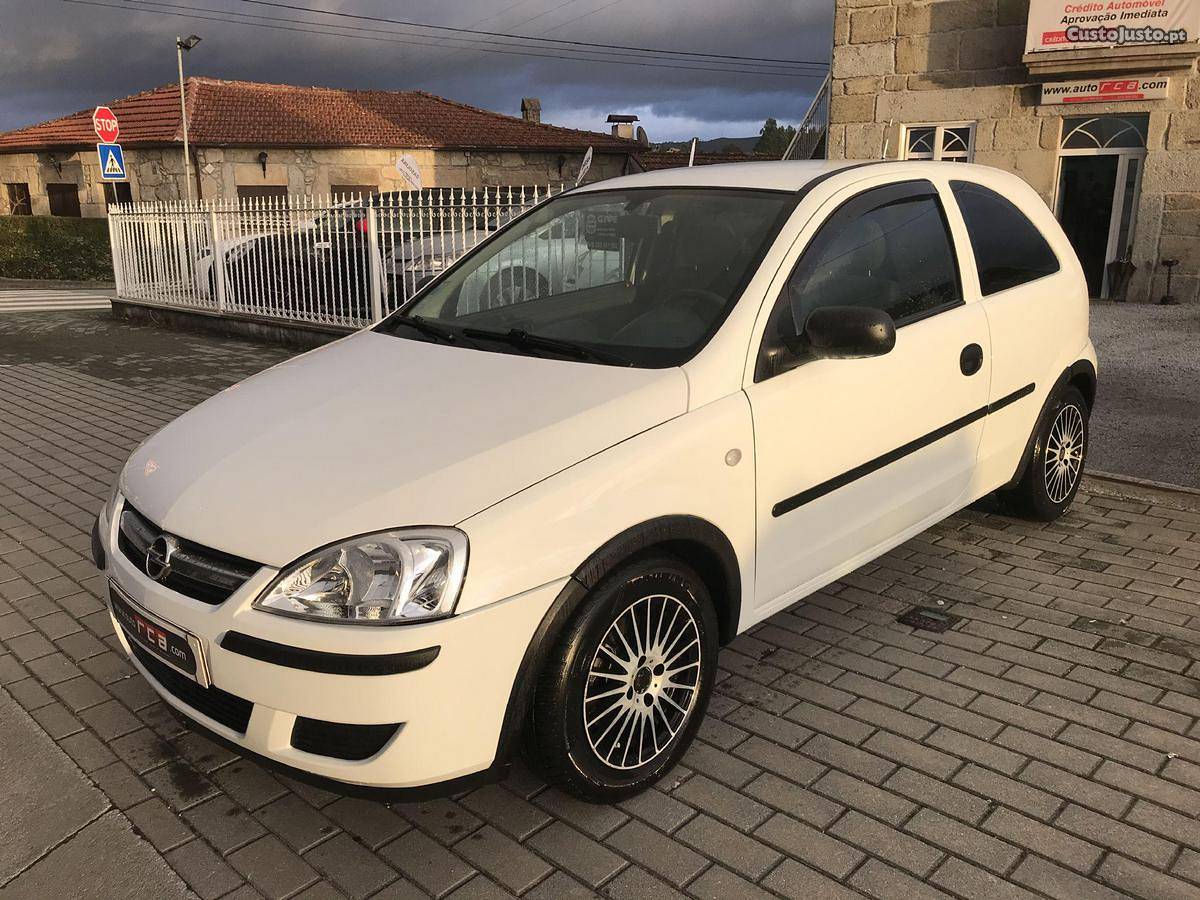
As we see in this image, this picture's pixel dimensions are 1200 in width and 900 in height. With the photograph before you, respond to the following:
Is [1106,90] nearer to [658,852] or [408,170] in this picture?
[408,170]

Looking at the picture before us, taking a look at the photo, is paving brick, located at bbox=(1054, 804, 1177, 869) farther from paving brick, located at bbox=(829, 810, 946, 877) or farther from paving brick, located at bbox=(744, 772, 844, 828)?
paving brick, located at bbox=(744, 772, 844, 828)

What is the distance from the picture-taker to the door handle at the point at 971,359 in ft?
12.8

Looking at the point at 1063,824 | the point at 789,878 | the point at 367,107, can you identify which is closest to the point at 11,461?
the point at 789,878

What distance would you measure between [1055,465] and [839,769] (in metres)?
2.64

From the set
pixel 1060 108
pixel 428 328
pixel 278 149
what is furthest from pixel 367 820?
pixel 278 149

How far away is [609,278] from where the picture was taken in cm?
378

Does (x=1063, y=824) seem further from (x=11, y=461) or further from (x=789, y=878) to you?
(x=11, y=461)

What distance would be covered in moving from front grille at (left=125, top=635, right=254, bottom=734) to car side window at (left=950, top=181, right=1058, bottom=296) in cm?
328

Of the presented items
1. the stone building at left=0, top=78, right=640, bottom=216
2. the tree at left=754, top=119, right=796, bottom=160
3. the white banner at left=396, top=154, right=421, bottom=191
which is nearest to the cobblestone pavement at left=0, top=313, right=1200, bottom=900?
the white banner at left=396, top=154, right=421, bottom=191

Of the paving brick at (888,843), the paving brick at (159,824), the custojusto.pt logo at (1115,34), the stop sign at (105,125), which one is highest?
the custojusto.pt logo at (1115,34)

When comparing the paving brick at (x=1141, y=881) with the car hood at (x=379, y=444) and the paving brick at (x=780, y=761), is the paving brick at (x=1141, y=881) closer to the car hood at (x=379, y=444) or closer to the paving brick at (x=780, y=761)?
the paving brick at (x=780, y=761)

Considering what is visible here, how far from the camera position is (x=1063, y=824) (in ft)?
9.03

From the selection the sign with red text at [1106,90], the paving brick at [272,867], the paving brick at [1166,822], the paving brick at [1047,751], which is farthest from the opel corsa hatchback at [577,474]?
the sign with red text at [1106,90]

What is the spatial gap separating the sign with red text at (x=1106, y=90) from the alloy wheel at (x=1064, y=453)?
10111 millimetres
